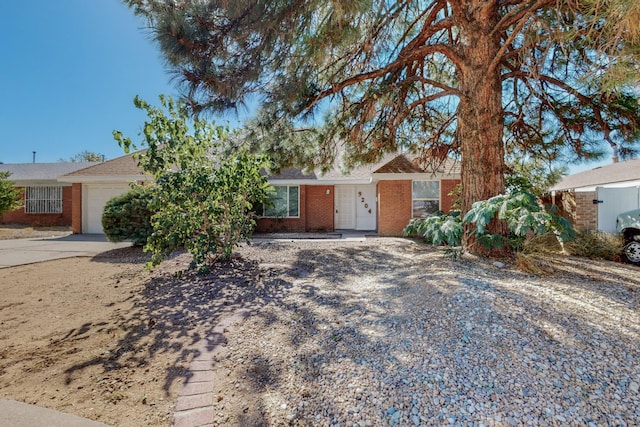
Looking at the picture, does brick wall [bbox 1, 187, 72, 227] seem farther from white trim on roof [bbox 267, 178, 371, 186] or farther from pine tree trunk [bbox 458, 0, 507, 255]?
pine tree trunk [bbox 458, 0, 507, 255]

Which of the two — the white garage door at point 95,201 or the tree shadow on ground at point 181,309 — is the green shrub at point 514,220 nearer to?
the tree shadow on ground at point 181,309

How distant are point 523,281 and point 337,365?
300cm

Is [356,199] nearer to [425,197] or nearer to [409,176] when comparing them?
[409,176]

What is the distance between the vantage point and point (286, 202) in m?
14.6

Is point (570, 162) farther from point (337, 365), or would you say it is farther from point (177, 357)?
point (177, 357)

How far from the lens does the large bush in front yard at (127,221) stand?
914 centimetres

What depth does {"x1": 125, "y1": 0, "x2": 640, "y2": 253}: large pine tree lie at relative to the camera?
14.2ft

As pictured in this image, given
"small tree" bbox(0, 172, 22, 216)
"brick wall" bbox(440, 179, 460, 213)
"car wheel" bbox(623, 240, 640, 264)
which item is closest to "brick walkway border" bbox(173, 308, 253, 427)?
"car wheel" bbox(623, 240, 640, 264)

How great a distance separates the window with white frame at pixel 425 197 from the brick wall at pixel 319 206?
393 cm

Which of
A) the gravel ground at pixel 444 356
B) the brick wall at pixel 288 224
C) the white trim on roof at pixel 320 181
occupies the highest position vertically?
the white trim on roof at pixel 320 181

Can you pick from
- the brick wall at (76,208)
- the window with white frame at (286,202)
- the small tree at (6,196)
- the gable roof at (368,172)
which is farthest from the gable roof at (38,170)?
the gable roof at (368,172)

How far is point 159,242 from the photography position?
5.26m

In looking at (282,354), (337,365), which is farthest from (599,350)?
(282,354)

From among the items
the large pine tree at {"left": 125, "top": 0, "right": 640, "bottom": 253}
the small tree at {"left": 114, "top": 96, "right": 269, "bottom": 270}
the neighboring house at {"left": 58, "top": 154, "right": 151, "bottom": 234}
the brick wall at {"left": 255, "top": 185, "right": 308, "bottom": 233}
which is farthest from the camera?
the neighboring house at {"left": 58, "top": 154, "right": 151, "bottom": 234}
